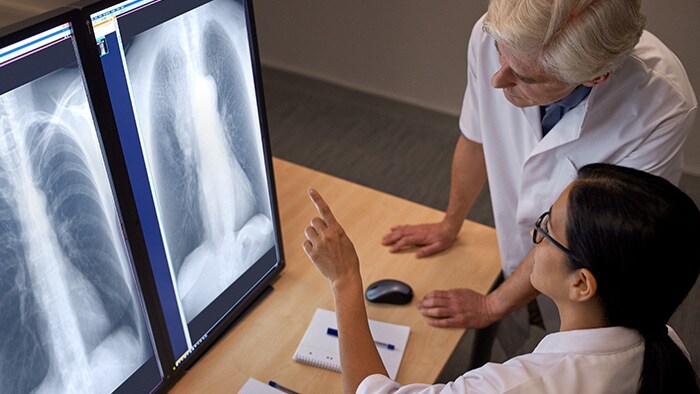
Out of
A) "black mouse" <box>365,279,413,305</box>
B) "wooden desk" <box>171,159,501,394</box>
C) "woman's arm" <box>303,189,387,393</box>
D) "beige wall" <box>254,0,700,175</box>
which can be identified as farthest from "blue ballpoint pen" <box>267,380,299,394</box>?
"beige wall" <box>254,0,700,175</box>

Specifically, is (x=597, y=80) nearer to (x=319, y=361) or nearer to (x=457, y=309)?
(x=457, y=309)

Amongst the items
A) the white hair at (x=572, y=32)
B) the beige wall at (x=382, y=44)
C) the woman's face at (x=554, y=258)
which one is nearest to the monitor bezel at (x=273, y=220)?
the white hair at (x=572, y=32)

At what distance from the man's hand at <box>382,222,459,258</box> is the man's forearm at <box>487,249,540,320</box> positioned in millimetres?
184

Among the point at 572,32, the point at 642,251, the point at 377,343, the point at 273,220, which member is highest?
the point at 572,32

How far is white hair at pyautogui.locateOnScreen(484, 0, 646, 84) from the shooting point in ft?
3.77

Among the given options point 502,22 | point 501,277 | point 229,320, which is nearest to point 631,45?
point 502,22

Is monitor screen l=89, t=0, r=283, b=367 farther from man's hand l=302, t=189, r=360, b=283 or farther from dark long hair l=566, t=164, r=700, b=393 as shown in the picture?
dark long hair l=566, t=164, r=700, b=393

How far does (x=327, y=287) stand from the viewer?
4.87ft

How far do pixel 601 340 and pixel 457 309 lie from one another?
43cm

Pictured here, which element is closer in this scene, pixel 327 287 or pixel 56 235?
pixel 56 235

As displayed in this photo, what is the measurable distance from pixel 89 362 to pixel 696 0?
277cm

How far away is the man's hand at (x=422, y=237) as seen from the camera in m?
1.60

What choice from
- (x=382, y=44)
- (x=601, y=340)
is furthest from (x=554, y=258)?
(x=382, y=44)

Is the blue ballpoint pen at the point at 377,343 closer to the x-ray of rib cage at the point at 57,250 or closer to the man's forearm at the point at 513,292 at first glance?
the man's forearm at the point at 513,292
